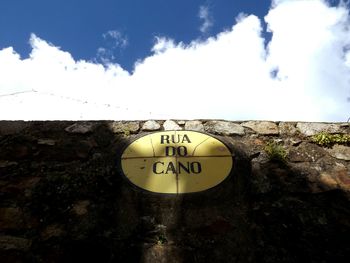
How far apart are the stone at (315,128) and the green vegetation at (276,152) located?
0.28 m

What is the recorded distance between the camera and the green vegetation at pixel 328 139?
2.64 meters

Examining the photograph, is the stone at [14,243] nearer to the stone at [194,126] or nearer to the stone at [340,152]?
the stone at [194,126]

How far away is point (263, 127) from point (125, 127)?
95cm

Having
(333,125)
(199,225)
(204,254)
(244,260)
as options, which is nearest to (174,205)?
(199,225)

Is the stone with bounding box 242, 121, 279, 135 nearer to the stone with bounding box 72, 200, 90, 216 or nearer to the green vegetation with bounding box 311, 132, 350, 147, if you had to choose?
the green vegetation with bounding box 311, 132, 350, 147

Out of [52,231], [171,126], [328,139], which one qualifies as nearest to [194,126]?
[171,126]

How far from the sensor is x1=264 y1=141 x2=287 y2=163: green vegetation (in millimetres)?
2475

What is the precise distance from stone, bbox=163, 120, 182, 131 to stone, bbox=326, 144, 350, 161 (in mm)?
1002

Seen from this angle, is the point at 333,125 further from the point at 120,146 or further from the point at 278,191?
the point at 120,146

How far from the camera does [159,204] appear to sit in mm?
2119

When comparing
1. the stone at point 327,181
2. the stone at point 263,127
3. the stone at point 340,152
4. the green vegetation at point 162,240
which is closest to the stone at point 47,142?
the green vegetation at point 162,240

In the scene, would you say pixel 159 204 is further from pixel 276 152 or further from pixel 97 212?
pixel 276 152

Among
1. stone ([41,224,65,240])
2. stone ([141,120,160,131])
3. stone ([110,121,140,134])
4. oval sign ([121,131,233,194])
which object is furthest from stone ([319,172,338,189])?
stone ([41,224,65,240])

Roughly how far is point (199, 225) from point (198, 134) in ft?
2.54
